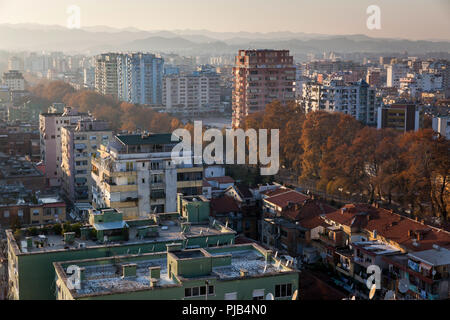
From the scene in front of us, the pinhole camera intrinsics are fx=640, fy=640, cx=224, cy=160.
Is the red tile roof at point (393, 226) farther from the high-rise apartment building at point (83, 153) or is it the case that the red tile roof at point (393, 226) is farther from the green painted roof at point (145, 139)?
the high-rise apartment building at point (83, 153)

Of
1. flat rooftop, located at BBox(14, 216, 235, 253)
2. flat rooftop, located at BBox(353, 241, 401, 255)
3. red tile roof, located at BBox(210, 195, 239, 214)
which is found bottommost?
flat rooftop, located at BBox(353, 241, 401, 255)

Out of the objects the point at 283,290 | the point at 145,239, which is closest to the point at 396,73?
the point at 145,239

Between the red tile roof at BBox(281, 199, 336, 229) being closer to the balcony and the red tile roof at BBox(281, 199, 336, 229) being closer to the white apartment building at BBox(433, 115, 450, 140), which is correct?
the balcony

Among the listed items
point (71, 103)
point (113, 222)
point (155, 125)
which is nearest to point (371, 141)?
point (113, 222)

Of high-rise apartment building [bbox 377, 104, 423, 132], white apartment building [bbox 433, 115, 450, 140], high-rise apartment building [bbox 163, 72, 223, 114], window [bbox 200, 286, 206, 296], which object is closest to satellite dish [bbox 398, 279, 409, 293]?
window [bbox 200, 286, 206, 296]

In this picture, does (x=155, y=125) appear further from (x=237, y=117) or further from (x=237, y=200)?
(x=237, y=200)

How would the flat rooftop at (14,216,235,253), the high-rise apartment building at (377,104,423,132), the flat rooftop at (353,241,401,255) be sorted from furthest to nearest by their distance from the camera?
1. the high-rise apartment building at (377,104,423,132)
2. the flat rooftop at (353,241,401,255)
3. the flat rooftop at (14,216,235,253)

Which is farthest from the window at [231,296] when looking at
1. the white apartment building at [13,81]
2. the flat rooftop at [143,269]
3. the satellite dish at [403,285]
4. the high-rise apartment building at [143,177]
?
the white apartment building at [13,81]
